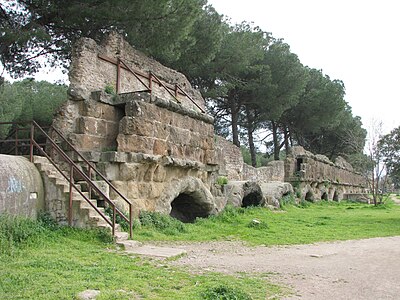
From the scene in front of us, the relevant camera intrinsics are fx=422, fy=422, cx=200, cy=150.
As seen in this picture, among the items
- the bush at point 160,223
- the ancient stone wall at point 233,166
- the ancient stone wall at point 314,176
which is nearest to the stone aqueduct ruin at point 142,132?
the bush at point 160,223

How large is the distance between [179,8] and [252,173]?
34.4ft

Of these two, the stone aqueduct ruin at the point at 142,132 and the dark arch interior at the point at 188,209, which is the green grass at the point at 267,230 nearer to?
the dark arch interior at the point at 188,209

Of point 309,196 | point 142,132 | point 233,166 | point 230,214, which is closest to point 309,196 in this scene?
point 309,196

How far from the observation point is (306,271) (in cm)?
626

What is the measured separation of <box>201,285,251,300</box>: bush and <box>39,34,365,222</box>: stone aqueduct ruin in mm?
5207

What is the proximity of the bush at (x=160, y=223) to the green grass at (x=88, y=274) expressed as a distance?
7.44ft

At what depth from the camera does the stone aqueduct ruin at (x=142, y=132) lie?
9758 millimetres

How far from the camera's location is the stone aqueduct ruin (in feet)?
32.0

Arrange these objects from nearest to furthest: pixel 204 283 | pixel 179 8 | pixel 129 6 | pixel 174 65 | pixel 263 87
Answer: pixel 204 283, pixel 129 6, pixel 179 8, pixel 174 65, pixel 263 87

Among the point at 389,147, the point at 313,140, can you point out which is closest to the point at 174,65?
the point at 389,147

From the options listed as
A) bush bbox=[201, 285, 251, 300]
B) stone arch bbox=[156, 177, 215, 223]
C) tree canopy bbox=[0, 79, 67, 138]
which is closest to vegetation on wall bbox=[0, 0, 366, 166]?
tree canopy bbox=[0, 79, 67, 138]

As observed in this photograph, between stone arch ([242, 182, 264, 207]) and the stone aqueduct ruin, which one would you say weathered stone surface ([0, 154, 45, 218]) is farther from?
stone arch ([242, 182, 264, 207])

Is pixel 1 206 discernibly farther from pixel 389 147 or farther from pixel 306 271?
pixel 389 147

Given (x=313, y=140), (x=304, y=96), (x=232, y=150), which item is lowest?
(x=232, y=150)
